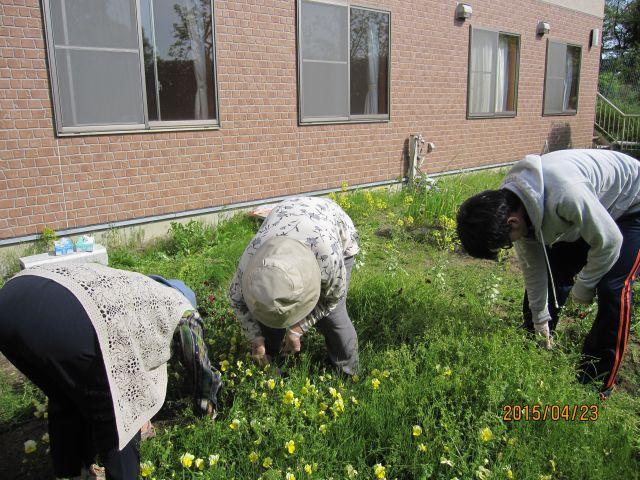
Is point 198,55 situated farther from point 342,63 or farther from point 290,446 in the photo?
point 290,446

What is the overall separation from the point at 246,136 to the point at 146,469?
16.4ft

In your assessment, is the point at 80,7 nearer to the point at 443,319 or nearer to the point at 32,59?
the point at 32,59

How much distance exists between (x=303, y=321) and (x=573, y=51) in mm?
13120

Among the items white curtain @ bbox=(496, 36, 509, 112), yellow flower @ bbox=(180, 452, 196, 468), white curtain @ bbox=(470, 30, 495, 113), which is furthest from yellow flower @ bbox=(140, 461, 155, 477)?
white curtain @ bbox=(496, 36, 509, 112)

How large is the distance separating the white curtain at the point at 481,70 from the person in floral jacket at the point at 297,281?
8.25 meters

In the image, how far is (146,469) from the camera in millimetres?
2281

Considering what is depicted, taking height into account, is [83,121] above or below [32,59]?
below

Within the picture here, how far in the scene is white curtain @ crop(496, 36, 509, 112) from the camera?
432 inches

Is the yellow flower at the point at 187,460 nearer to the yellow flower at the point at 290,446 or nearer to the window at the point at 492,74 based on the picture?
the yellow flower at the point at 290,446

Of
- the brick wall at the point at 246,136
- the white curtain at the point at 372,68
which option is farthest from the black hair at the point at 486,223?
the white curtain at the point at 372,68

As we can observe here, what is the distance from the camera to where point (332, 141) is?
25.5 feet

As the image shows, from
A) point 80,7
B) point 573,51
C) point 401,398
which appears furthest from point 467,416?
point 573,51

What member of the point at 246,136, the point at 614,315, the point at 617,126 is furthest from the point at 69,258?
the point at 617,126

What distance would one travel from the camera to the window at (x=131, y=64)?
17.2 feet
